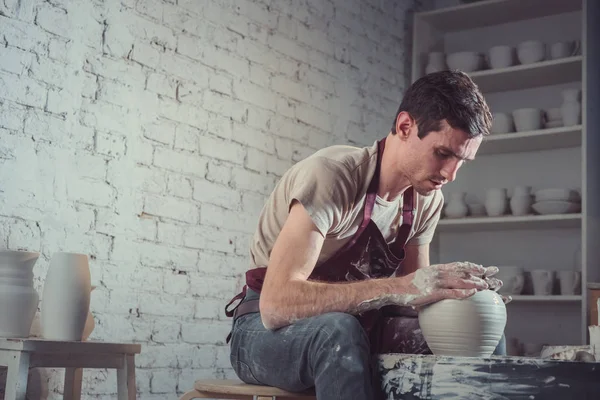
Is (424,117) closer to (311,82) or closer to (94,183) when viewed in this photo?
(94,183)

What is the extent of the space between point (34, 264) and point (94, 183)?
42 cm

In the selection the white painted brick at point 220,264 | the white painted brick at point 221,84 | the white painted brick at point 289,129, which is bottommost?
the white painted brick at point 220,264

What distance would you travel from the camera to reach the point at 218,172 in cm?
318

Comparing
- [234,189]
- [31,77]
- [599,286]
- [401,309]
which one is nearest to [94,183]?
[31,77]

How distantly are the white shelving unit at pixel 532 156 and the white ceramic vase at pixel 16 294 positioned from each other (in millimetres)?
2376

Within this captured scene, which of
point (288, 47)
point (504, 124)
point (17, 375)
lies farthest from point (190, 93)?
point (504, 124)

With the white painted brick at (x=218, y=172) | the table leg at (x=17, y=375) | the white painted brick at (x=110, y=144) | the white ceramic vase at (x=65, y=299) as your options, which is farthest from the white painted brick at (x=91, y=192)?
the table leg at (x=17, y=375)

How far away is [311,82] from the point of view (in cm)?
371

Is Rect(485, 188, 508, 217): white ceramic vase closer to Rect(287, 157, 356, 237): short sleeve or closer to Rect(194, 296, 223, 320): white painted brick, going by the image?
Rect(194, 296, 223, 320): white painted brick

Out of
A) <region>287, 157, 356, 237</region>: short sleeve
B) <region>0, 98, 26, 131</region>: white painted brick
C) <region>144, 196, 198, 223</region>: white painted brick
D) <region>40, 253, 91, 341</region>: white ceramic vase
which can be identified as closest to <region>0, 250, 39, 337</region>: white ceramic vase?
<region>40, 253, 91, 341</region>: white ceramic vase

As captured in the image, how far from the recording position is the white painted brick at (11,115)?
2.46m

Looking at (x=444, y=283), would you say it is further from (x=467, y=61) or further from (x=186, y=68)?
(x=467, y=61)

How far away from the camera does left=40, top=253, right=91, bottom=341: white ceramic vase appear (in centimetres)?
229

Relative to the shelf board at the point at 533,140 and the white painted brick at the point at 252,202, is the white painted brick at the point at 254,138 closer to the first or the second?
the white painted brick at the point at 252,202
